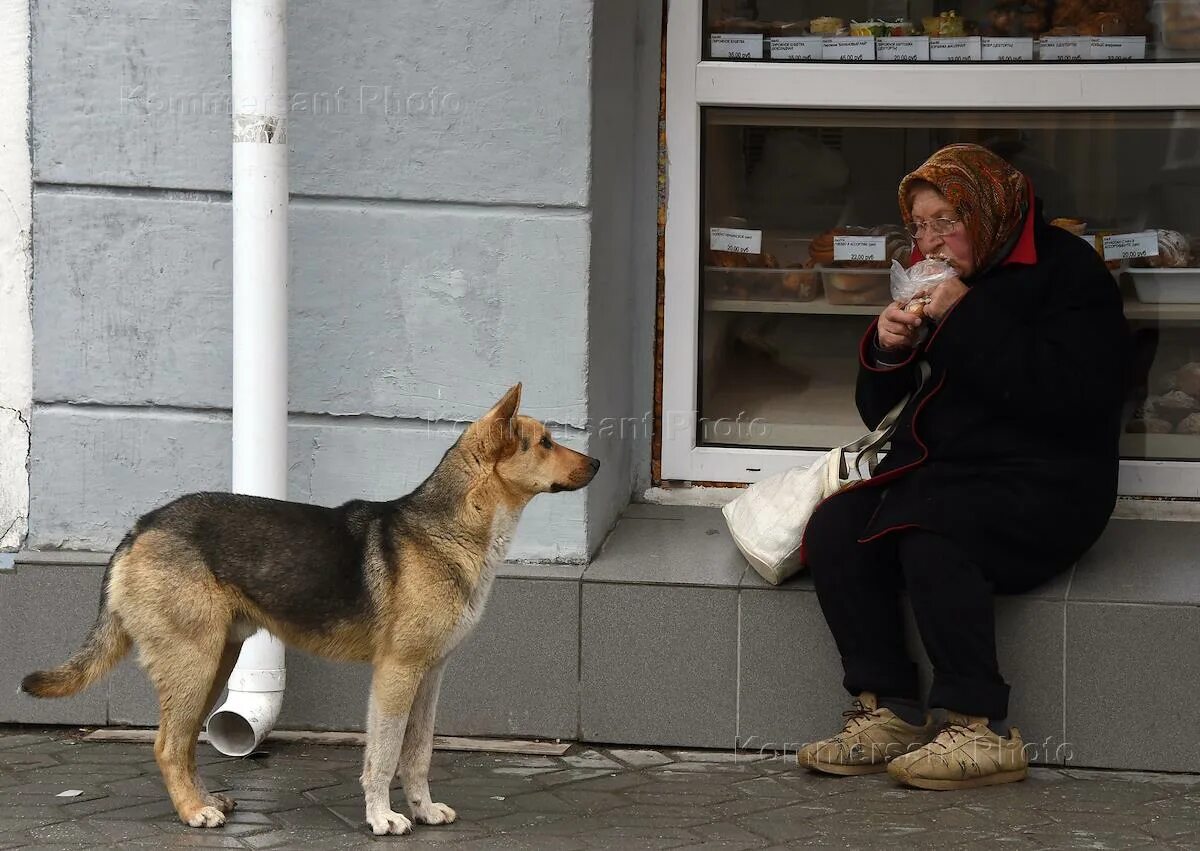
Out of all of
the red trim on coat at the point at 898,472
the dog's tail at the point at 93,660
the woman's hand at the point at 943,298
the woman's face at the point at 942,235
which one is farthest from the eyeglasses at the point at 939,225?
the dog's tail at the point at 93,660

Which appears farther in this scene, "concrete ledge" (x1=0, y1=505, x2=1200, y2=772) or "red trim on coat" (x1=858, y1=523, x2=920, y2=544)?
"concrete ledge" (x1=0, y1=505, x2=1200, y2=772)

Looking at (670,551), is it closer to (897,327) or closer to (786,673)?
(786,673)

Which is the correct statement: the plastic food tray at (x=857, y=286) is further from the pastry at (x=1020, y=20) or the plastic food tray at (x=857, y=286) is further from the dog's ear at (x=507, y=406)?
the dog's ear at (x=507, y=406)

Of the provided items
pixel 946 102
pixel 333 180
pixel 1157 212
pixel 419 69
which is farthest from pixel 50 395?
pixel 1157 212

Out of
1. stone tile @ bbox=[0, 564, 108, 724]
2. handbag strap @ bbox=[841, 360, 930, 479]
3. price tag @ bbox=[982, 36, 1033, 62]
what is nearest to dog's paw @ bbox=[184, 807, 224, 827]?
stone tile @ bbox=[0, 564, 108, 724]

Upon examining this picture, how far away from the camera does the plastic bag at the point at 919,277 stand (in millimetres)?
4836

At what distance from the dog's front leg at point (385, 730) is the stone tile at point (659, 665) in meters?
0.99

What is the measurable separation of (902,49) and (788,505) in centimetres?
176

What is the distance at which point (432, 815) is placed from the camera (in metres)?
4.34

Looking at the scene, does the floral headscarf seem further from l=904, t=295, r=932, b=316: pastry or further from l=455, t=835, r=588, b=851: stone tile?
l=455, t=835, r=588, b=851: stone tile

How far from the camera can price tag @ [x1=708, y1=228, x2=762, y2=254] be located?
5.89 m

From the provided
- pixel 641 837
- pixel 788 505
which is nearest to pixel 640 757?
pixel 641 837

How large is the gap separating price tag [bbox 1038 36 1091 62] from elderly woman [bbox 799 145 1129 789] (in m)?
0.99

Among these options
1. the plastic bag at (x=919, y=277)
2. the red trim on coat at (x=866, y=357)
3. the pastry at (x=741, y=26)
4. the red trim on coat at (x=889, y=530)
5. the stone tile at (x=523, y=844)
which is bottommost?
the stone tile at (x=523, y=844)
